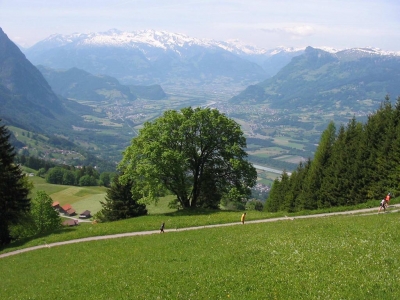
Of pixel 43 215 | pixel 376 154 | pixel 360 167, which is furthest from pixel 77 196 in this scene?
pixel 376 154

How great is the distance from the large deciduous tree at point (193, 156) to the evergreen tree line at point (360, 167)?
11.6 m

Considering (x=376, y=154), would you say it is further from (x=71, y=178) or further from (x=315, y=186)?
(x=71, y=178)

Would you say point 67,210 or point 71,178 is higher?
point 71,178

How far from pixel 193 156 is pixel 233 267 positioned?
28.5m

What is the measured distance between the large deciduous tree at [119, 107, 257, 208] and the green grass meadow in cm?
1498

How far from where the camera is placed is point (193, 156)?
46.4m

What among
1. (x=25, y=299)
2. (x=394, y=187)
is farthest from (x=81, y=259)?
(x=394, y=187)

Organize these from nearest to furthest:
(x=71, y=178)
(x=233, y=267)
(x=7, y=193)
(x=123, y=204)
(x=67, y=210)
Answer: (x=233, y=267) < (x=7, y=193) < (x=123, y=204) < (x=67, y=210) < (x=71, y=178)

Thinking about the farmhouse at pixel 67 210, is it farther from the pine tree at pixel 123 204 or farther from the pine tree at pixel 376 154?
the pine tree at pixel 376 154

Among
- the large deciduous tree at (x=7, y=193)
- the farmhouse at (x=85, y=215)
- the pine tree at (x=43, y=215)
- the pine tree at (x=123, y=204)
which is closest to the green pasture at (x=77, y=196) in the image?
the farmhouse at (x=85, y=215)

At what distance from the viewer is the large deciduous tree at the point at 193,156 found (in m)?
44.2

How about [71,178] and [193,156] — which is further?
[71,178]

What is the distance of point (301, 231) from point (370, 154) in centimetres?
2414

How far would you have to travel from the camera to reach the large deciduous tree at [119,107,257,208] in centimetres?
4419
